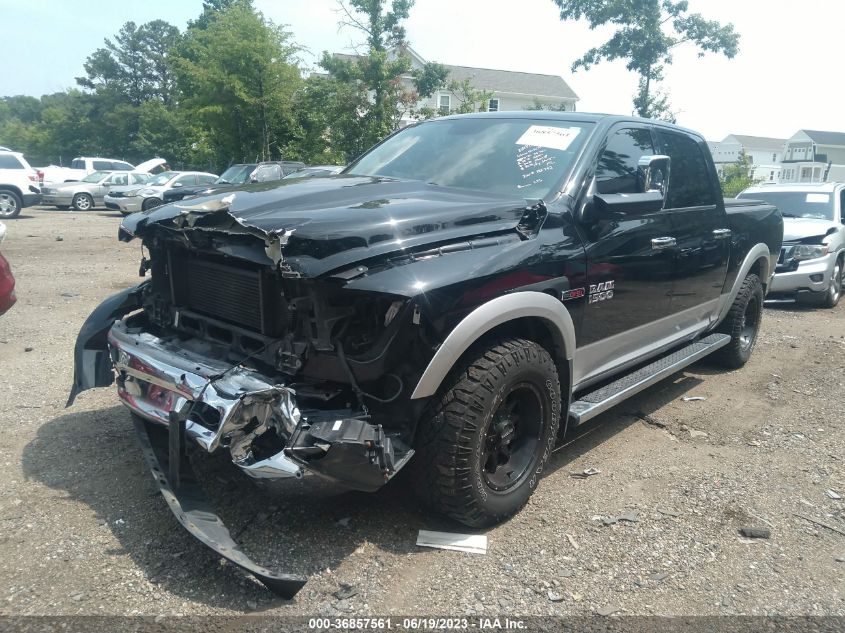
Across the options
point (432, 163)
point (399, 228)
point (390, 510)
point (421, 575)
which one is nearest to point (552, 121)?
point (432, 163)

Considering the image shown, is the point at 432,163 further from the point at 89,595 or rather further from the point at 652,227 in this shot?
the point at 89,595

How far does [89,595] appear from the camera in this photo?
8.72ft

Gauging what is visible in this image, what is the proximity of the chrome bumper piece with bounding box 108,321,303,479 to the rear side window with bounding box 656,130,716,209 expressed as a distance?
311 centimetres

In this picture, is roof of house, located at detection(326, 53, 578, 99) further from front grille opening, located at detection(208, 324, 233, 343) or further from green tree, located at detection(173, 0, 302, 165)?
front grille opening, located at detection(208, 324, 233, 343)

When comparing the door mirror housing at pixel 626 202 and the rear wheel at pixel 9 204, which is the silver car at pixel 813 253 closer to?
the door mirror housing at pixel 626 202

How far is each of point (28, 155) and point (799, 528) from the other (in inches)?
2745

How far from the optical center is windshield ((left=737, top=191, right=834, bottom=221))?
10.0 meters

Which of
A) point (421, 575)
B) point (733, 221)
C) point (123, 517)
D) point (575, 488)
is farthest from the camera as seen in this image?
point (733, 221)

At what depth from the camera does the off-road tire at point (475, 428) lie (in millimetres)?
2947

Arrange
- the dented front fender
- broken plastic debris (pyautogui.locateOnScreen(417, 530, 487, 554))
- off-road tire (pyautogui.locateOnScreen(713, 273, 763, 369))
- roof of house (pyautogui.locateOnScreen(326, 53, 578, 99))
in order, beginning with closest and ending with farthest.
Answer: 1. broken plastic debris (pyautogui.locateOnScreen(417, 530, 487, 554))
2. the dented front fender
3. off-road tire (pyautogui.locateOnScreen(713, 273, 763, 369))
4. roof of house (pyautogui.locateOnScreen(326, 53, 578, 99))

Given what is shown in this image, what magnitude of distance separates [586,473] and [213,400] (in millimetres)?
2313

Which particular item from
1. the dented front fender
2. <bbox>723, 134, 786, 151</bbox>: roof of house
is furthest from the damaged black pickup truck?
<bbox>723, 134, 786, 151</bbox>: roof of house

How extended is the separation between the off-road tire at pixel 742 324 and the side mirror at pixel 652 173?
2.11 m

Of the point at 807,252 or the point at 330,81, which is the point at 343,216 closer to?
the point at 807,252
